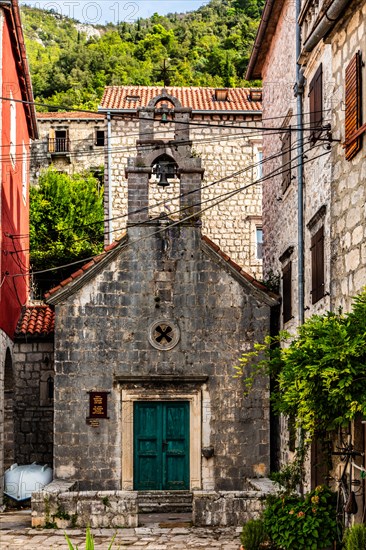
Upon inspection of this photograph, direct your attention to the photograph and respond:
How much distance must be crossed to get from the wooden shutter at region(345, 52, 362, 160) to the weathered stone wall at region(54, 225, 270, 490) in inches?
365

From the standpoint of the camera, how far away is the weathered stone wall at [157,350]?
733 inches

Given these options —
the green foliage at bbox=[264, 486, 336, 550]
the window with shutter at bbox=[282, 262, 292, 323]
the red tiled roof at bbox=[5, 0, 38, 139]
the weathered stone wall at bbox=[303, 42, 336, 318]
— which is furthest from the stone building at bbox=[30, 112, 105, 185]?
the green foliage at bbox=[264, 486, 336, 550]

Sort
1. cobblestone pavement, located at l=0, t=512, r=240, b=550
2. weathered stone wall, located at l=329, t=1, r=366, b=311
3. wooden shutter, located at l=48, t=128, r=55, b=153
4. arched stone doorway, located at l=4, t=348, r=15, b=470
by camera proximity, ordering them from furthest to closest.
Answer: wooden shutter, located at l=48, t=128, r=55, b=153, arched stone doorway, located at l=4, t=348, r=15, b=470, cobblestone pavement, located at l=0, t=512, r=240, b=550, weathered stone wall, located at l=329, t=1, r=366, b=311

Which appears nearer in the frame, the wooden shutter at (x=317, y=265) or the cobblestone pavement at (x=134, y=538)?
the cobblestone pavement at (x=134, y=538)

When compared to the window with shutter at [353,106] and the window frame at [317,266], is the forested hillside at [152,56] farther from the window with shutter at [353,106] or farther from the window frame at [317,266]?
the window with shutter at [353,106]

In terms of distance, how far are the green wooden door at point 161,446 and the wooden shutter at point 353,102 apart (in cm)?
1015

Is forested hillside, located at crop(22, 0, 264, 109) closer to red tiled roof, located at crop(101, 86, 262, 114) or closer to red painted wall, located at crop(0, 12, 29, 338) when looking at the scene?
red tiled roof, located at crop(101, 86, 262, 114)

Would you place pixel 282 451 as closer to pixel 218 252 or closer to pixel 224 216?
pixel 218 252

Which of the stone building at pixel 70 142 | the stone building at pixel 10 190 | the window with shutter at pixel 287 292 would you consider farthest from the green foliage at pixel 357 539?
the stone building at pixel 70 142

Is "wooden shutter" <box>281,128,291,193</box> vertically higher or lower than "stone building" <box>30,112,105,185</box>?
lower

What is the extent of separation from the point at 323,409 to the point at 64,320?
1067cm

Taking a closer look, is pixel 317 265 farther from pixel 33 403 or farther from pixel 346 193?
pixel 33 403

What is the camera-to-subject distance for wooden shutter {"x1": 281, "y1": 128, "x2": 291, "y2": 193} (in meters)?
18.0

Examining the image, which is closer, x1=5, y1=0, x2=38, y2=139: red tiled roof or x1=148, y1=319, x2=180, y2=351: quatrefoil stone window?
x1=5, y1=0, x2=38, y2=139: red tiled roof
